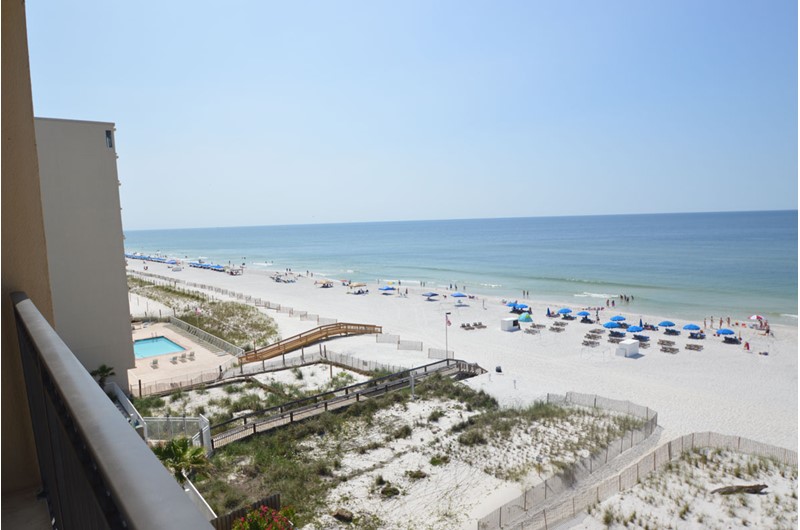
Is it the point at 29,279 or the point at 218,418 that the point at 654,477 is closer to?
the point at 218,418

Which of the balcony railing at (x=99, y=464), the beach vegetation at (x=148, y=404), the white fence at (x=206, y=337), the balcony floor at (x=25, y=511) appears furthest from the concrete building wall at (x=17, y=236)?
the white fence at (x=206, y=337)

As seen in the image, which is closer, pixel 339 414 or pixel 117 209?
pixel 339 414

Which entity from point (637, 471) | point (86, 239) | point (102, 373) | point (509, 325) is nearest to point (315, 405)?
point (102, 373)

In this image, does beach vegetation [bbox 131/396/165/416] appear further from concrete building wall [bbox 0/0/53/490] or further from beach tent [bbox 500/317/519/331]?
beach tent [bbox 500/317/519/331]

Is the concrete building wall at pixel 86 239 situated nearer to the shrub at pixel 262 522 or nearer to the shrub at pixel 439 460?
the shrub at pixel 439 460

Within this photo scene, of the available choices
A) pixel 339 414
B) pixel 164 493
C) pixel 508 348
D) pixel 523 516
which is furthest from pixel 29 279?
pixel 508 348

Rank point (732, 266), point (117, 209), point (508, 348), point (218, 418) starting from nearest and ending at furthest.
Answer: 1. point (218, 418)
2. point (117, 209)
3. point (508, 348)
4. point (732, 266)
